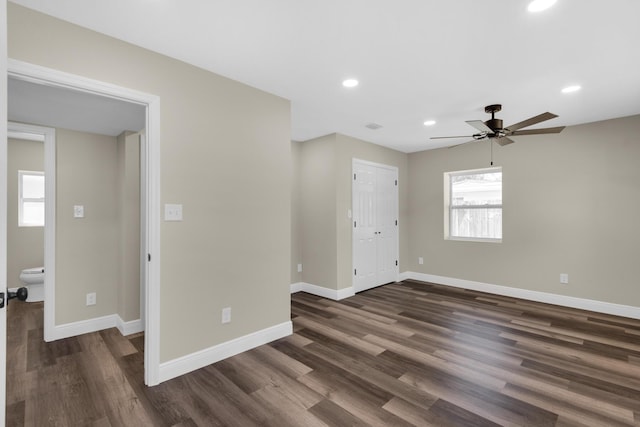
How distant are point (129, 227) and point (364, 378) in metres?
2.85

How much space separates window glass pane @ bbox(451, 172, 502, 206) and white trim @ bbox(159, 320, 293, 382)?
378 cm

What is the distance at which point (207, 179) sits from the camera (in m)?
2.64

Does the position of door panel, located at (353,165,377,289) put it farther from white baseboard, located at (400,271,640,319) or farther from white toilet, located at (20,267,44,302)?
white toilet, located at (20,267,44,302)

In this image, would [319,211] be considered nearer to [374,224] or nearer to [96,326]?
[374,224]

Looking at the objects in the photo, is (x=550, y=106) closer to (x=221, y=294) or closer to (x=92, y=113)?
(x=221, y=294)

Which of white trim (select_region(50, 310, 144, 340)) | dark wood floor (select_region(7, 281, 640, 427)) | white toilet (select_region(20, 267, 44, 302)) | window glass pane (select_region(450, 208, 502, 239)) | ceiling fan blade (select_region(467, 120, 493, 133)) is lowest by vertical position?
dark wood floor (select_region(7, 281, 640, 427))

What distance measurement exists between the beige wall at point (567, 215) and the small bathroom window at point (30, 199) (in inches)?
267

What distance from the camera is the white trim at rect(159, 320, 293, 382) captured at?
2.41 meters

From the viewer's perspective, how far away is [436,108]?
356 cm

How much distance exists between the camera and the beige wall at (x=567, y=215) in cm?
385

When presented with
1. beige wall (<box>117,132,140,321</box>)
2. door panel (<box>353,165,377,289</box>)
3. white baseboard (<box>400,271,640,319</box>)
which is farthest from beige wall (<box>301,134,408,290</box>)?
beige wall (<box>117,132,140,321</box>)

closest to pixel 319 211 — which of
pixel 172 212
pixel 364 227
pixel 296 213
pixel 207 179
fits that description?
pixel 296 213

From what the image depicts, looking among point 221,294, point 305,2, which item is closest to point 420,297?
point 221,294

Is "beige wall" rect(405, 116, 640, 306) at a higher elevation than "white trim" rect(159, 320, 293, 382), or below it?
higher
